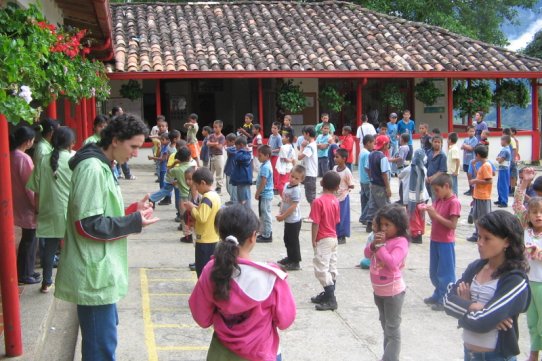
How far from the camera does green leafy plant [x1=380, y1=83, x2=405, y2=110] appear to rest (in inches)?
840

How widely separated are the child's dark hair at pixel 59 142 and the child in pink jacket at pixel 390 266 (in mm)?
3298

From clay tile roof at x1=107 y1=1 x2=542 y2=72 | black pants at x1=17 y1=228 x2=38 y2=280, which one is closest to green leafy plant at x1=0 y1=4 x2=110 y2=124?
black pants at x1=17 y1=228 x2=38 y2=280

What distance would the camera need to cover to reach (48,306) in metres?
6.60

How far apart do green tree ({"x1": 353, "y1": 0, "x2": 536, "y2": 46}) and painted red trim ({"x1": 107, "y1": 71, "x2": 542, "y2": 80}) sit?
29.0 feet

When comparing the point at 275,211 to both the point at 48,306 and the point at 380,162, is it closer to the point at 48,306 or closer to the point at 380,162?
the point at 380,162

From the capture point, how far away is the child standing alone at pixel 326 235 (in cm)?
710

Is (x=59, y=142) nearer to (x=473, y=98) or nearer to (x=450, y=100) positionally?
(x=450, y=100)

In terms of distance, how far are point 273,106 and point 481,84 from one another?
6.51m

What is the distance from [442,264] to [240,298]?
13.2 ft

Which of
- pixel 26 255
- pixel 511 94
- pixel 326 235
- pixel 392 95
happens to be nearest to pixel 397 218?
pixel 326 235

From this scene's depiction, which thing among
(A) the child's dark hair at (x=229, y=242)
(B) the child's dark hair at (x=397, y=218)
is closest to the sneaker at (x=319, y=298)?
(B) the child's dark hair at (x=397, y=218)

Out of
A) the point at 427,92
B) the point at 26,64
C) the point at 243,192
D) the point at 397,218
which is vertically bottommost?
the point at 243,192

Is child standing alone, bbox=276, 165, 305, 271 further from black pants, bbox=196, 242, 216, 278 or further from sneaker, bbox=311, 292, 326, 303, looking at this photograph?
black pants, bbox=196, 242, 216, 278

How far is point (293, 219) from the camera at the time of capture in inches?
344
